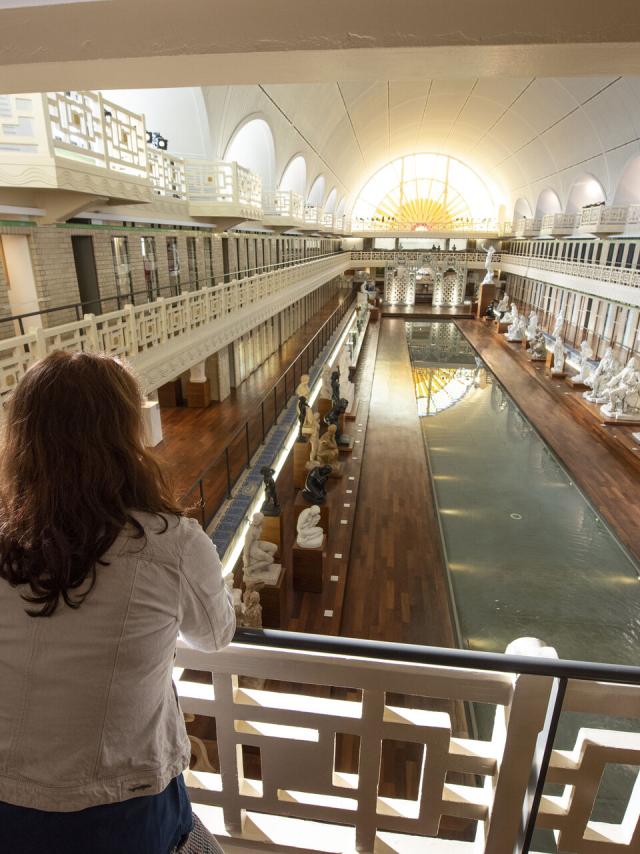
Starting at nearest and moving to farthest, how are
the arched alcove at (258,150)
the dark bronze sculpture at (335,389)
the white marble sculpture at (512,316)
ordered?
the dark bronze sculpture at (335,389), the arched alcove at (258,150), the white marble sculpture at (512,316)

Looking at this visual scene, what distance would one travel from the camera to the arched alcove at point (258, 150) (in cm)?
1705

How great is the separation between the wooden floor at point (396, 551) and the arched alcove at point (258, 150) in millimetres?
10254

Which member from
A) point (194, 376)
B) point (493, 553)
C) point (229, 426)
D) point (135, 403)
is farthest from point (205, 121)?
point (135, 403)

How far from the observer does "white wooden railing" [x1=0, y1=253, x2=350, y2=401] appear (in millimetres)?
4934

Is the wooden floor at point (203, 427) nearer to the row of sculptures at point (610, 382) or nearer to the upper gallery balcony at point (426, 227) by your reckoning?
the row of sculptures at point (610, 382)

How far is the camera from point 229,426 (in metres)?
11.6

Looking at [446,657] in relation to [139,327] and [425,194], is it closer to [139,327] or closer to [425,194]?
[139,327]

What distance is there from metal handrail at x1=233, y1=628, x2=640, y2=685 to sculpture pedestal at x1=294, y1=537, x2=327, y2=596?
5.54 metres

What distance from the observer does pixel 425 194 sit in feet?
157

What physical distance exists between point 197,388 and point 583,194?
1057 inches

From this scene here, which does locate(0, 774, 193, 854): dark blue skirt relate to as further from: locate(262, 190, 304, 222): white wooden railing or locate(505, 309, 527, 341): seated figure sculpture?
locate(505, 309, 527, 341): seated figure sculpture

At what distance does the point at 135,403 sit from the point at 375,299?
1423 inches

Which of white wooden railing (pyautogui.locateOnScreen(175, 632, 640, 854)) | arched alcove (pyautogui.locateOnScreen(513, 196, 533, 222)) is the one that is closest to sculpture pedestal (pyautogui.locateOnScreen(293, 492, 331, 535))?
white wooden railing (pyautogui.locateOnScreen(175, 632, 640, 854))

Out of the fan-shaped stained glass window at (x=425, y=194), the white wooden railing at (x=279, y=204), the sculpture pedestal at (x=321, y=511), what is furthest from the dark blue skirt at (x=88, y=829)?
the fan-shaped stained glass window at (x=425, y=194)
